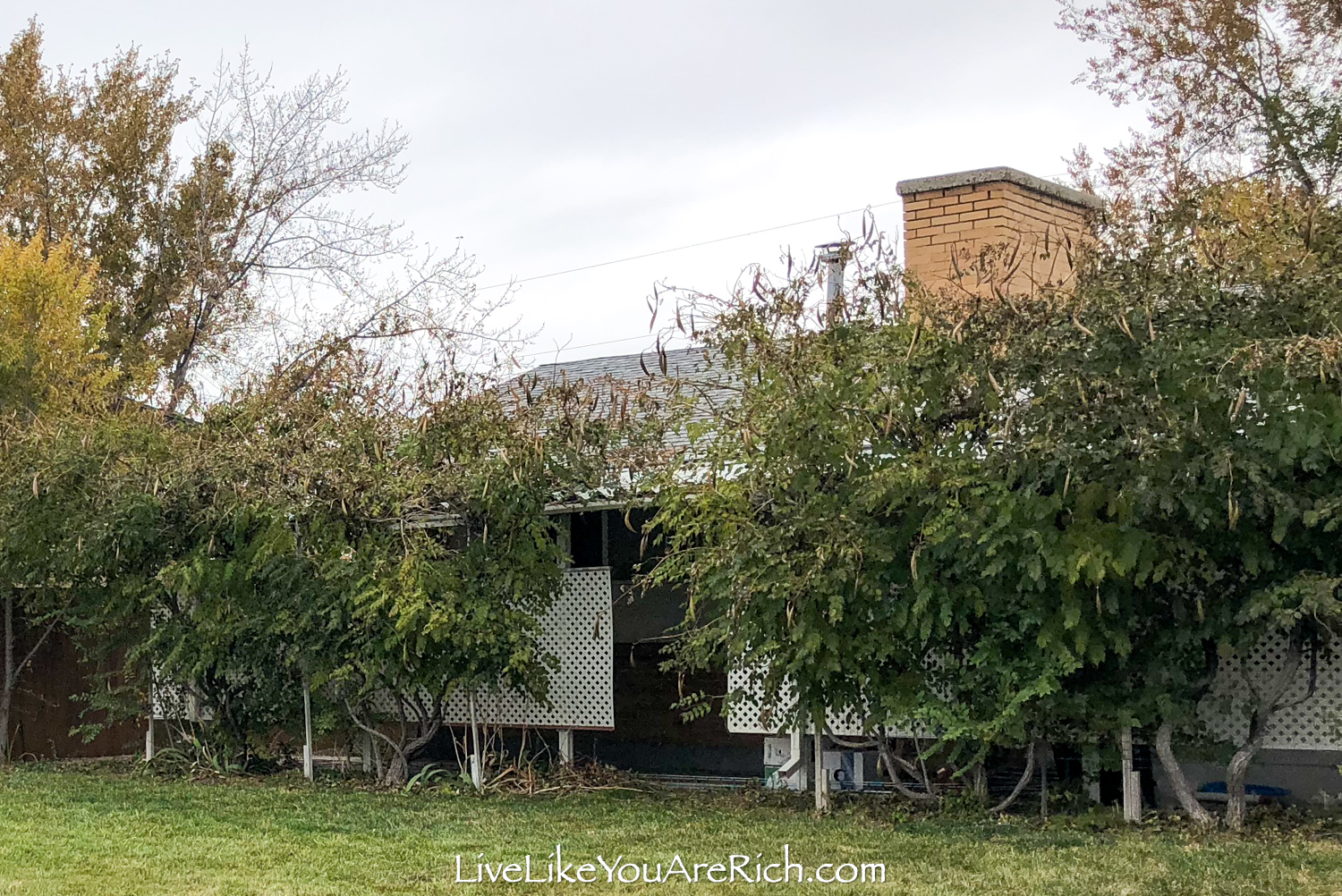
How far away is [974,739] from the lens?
8469 millimetres

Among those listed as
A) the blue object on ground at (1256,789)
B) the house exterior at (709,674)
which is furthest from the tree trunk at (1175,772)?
the blue object on ground at (1256,789)

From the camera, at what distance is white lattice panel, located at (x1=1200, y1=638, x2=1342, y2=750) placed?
8.24 metres

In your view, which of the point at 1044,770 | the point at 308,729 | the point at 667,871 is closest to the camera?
the point at 667,871

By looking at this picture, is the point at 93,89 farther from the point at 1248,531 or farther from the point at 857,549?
the point at 1248,531

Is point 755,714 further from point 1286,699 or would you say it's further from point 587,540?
point 1286,699

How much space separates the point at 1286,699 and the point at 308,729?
23.7 feet

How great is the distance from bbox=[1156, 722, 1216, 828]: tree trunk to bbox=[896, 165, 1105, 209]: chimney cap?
4689 mm

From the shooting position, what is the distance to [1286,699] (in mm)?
8289

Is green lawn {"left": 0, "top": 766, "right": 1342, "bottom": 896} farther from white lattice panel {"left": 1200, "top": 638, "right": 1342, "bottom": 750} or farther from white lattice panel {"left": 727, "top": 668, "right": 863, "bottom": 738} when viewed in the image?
white lattice panel {"left": 1200, "top": 638, "right": 1342, "bottom": 750}

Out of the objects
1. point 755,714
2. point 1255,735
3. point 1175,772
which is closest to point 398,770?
point 755,714

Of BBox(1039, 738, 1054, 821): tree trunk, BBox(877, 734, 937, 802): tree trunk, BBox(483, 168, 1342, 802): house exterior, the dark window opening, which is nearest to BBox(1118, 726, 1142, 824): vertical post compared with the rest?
BBox(1039, 738, 1054, 821): tree trunk

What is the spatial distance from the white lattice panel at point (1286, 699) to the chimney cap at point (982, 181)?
4309 mm

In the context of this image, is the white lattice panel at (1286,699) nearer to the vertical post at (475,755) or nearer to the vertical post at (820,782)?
the vertical post at (820,782)

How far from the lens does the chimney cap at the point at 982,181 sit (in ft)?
37.5
